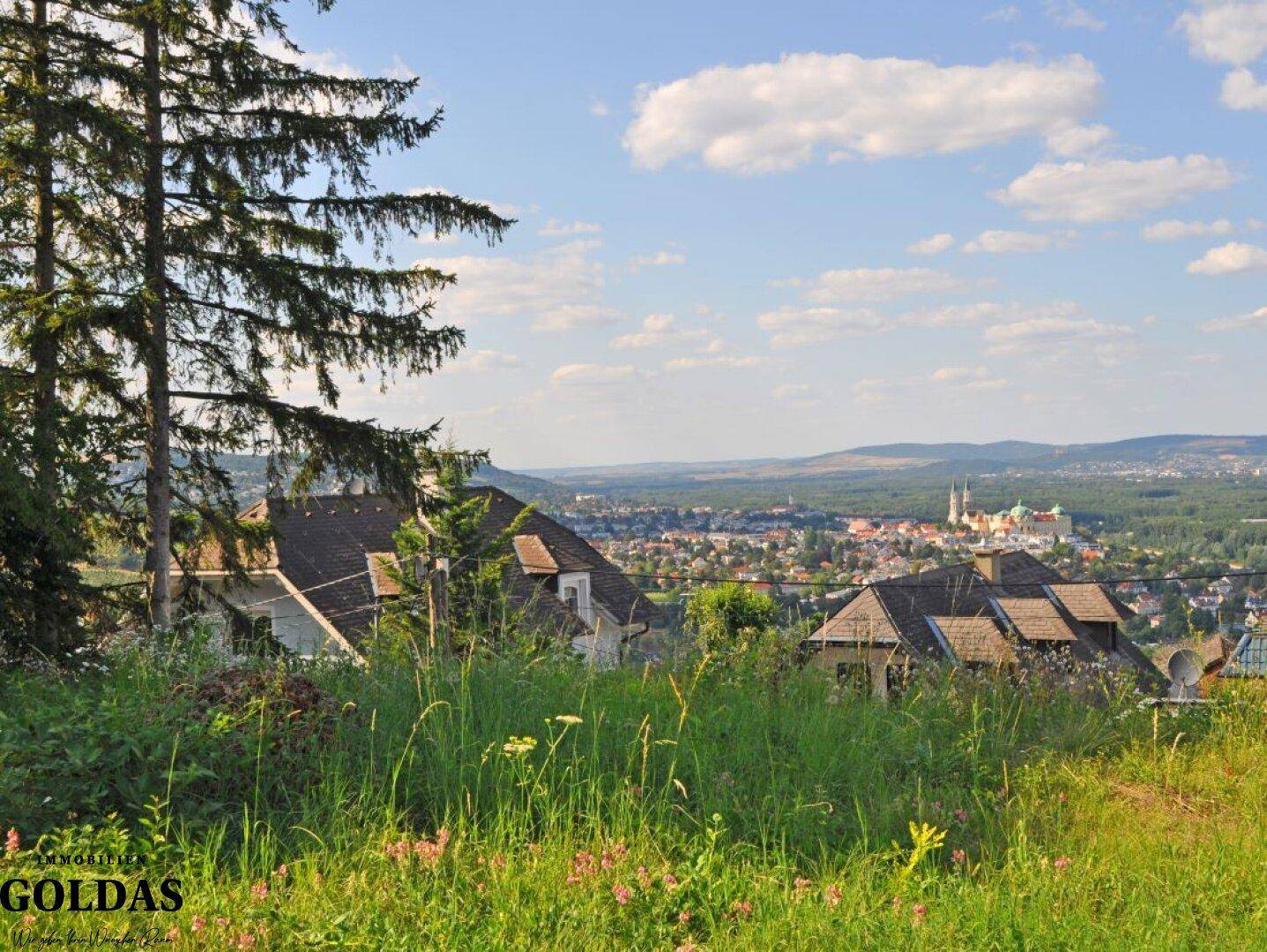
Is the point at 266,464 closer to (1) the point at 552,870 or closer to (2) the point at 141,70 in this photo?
(2) the point at 141,70

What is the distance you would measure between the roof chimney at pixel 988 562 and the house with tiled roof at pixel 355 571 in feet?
34.4

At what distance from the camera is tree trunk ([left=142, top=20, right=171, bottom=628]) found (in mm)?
13453

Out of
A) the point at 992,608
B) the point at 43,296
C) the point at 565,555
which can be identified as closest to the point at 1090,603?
the point at 992,608

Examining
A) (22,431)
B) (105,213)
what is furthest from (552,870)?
(105,213)

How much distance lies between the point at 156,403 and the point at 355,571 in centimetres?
1165

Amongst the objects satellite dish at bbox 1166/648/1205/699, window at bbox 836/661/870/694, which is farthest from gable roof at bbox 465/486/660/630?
window at bbox 836/661/870/694

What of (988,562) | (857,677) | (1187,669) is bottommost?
(988,562)

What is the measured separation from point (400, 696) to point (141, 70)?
1182 cm

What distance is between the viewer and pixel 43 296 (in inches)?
493

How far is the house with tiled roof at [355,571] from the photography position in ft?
57.7

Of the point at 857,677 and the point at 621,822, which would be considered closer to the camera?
the point at 621,822

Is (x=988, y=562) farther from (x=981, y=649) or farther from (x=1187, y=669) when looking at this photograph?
(x=1187, y=669)

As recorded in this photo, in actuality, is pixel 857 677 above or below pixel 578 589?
above

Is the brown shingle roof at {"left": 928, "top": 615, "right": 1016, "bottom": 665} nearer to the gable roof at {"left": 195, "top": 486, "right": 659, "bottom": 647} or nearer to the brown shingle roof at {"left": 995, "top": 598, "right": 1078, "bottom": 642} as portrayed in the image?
the gable roof at {"left": 195, "top": 486, "right": 659, "bottom": 647}
